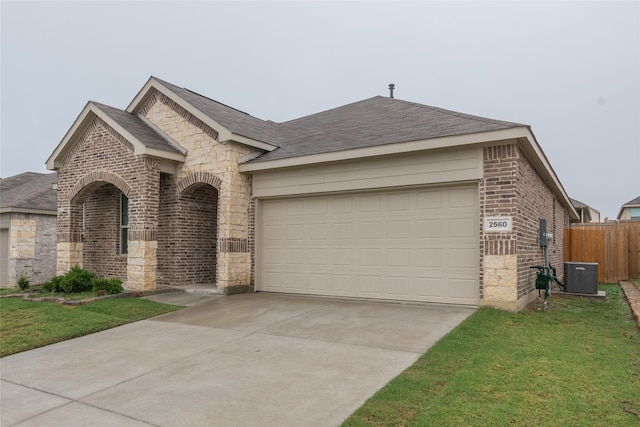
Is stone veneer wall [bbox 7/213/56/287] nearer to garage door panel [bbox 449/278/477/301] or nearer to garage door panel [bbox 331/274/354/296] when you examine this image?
garage door panel [bbox 331/274/354/296]

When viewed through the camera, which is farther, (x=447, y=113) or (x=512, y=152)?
(x=447, y=113)

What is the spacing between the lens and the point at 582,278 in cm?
1105

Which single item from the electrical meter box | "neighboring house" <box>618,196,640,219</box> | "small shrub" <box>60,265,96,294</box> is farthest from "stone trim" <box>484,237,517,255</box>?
"neighboring house" <box>618,196,640,219</box>

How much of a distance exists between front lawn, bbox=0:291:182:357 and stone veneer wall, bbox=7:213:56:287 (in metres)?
7.44

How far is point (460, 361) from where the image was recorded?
16.6ft

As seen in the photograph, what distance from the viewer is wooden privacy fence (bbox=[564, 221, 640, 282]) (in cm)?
1597

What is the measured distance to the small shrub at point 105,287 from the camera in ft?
33.4

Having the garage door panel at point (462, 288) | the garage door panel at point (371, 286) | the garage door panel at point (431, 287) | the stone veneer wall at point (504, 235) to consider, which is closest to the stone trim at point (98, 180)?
the garage door panel at point (371, 286)

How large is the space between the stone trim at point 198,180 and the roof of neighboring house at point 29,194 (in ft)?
26.5

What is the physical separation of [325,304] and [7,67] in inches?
1833

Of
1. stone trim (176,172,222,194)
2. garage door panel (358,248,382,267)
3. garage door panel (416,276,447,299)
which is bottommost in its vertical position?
garage door panel (416,276,447,299)

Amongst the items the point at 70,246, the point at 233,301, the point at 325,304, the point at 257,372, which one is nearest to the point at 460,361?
the point at 257,372

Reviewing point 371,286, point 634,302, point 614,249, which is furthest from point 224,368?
point 614,249

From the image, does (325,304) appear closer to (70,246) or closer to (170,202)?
(170,202)
